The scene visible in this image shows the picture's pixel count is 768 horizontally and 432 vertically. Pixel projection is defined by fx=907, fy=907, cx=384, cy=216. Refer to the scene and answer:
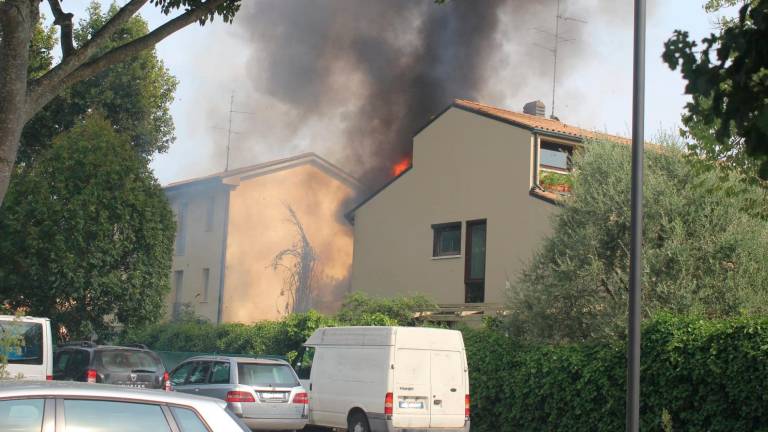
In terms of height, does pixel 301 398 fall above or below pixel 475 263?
below

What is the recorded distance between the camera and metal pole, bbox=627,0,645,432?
955 centimetres

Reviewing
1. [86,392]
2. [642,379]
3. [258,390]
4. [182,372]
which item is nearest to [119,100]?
[182,372]

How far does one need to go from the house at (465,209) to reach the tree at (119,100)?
287 inches

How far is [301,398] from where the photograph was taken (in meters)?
16.1

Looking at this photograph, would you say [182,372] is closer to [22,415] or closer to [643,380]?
[643,380]

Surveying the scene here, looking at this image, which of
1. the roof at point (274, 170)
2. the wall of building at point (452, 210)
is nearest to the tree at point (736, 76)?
the wall of building at point (452, 210)

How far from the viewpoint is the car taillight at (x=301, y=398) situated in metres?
16.0

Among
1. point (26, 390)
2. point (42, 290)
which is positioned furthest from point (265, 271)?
point (26, 390)

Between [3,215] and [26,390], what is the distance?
58.7 feet

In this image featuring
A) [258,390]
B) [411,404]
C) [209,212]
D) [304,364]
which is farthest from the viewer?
[209,212]

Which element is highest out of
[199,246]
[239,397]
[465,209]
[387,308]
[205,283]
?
[465,209]

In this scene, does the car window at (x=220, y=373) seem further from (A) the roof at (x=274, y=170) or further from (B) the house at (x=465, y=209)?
(A) the roof at (x=274, y=170)

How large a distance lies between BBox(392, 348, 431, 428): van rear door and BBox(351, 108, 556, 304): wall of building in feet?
26.4

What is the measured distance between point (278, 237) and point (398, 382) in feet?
81.0
